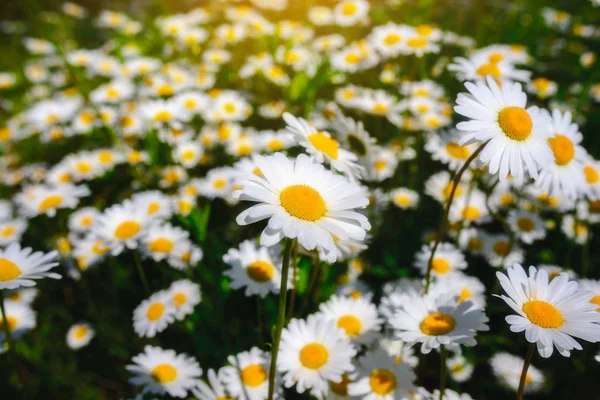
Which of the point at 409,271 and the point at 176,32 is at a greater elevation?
the point at 176,32

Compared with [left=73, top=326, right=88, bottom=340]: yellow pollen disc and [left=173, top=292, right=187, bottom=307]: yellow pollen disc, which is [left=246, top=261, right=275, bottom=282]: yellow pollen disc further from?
[left=73, top=326, right=88, bottom=340]: yellow pollen disc

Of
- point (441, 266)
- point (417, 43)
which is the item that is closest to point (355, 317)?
point (441, 266)

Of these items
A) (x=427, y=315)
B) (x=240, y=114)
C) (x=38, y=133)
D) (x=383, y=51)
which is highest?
(x=383, y=51)

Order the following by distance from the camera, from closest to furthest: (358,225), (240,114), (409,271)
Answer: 1. (358,225)
2. (409,271)
3. (240,114)

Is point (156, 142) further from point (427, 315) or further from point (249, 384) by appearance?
point (427, 315)

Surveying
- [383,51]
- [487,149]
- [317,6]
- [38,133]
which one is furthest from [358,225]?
[317,6]

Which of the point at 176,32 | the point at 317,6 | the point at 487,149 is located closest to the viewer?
the point at 487,149

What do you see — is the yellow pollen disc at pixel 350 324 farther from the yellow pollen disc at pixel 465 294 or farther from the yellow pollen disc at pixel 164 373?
the yellow pollen disc at pixel 164 373
